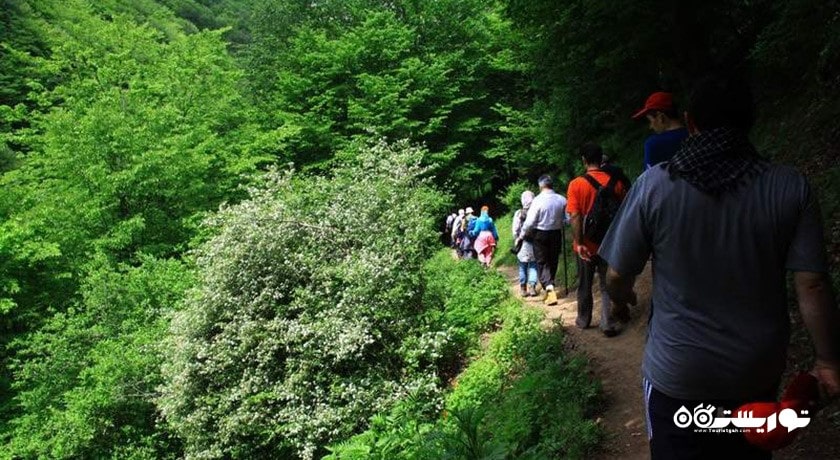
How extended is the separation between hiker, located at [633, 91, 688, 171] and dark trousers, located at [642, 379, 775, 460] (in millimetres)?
2804

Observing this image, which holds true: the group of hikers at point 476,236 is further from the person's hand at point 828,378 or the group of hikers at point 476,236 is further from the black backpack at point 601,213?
the person's hand at point 828,378

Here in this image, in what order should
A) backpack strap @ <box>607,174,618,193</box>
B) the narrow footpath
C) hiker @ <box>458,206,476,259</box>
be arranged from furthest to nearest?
hiker @ <box>458,206,476,259</box> < backpack strap @ <box>607,174,618,193</box> < the narrow footpath

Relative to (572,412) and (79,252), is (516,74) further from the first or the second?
(572,412)

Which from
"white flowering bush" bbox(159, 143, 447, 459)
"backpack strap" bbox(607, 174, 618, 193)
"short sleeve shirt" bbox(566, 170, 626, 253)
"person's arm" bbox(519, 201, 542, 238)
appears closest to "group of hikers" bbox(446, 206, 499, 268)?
"white flowering bush" bbox(159, 143, 447, 459)

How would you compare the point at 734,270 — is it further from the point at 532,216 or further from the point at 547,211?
the point at 532,216

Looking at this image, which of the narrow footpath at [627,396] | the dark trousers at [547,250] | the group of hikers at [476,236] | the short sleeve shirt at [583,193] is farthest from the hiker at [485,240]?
the short sleeve shirt at [583,193]

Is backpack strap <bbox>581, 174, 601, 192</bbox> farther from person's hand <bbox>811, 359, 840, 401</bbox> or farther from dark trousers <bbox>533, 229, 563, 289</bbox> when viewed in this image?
person's hand <bbox>811, 359, 840, 401</bbox>

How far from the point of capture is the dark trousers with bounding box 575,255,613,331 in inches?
237

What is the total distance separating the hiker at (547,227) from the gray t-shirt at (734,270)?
5946 mm

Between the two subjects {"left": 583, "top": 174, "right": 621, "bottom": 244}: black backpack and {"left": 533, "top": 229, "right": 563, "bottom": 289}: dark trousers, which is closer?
{"left": 583, "top": 174, "right": 621, "bottom": 244}: black backpack

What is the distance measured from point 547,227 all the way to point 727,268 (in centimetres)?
622

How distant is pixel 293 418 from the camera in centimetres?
746

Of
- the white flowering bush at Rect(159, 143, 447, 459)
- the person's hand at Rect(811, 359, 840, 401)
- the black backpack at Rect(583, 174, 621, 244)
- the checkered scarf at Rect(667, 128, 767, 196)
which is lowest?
the white flowering bush at Rect(159, 143, 447, 459)

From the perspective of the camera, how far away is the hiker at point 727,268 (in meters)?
1.74
